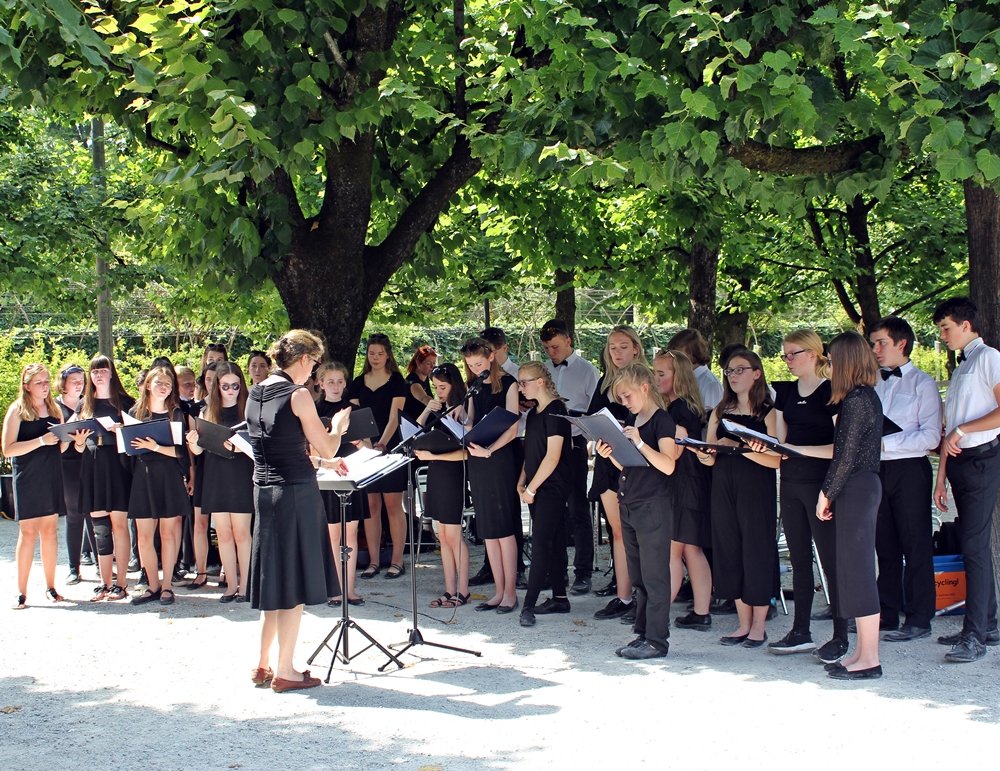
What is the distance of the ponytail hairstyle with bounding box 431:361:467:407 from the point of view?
946cm

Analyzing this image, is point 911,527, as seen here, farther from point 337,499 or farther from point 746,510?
point 337,499

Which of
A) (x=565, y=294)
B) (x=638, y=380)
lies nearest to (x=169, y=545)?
(x=638, y=380)

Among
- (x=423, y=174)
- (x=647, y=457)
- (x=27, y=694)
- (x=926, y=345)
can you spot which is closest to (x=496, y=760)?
(x=647, y=457)

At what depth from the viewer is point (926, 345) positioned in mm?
33406

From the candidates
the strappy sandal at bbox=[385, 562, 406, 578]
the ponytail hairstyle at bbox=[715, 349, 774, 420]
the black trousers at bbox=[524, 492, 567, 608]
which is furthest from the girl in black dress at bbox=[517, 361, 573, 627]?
the strappy sandal at bbox=[385, 562, 406, 578]

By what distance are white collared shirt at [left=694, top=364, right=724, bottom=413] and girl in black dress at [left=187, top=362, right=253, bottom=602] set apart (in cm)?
366

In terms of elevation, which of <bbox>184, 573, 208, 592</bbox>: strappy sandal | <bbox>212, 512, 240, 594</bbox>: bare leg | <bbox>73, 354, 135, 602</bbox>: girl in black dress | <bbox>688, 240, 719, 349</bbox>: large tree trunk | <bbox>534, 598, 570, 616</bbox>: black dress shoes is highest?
<bbox>688, 240, 719, 349</bbox>: large tree trunk

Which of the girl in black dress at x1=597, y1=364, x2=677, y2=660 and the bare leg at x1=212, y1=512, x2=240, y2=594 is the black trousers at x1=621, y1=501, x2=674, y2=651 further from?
the bare leg at x1=212, y1=512, x2=240, y2=594

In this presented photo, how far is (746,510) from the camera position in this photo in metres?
7.86

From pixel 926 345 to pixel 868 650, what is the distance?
2845 cm

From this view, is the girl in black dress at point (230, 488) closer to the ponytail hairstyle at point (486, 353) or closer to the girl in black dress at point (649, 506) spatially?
the ponytail hairstyle at point (486, 353)

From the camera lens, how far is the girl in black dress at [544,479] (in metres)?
8.54

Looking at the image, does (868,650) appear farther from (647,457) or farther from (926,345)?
(926,345)

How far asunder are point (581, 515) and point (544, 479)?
1.45 m
